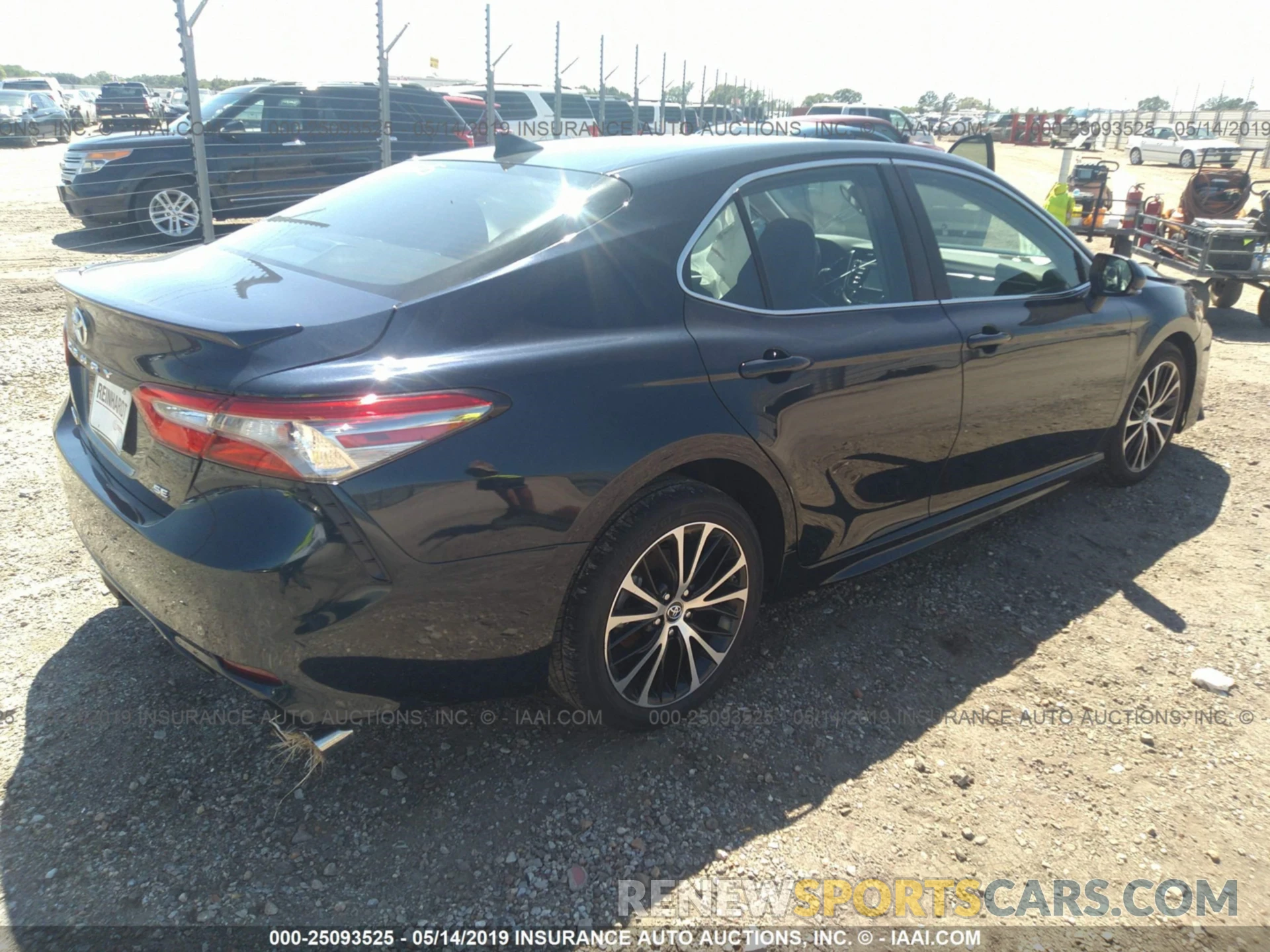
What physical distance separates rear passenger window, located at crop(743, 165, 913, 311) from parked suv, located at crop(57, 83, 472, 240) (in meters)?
8.96

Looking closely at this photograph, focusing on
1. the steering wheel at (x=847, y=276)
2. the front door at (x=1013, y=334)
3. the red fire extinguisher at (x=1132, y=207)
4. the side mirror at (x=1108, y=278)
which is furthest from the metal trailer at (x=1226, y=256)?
the steering wheel at (x=847, y=276)

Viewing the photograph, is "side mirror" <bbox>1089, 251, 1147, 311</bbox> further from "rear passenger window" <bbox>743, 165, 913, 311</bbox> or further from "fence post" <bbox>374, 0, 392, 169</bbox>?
"fence post" <bbox>374, 0, 392, 169</bbox>

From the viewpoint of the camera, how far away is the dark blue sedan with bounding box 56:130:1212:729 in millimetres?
2047

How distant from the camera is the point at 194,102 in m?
7.53

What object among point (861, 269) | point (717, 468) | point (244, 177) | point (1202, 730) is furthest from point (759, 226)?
point (244, 177)

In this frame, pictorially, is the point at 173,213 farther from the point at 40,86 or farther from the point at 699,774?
the point at 40,86

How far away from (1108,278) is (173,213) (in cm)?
1022

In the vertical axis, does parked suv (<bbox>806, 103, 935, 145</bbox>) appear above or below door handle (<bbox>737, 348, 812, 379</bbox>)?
above

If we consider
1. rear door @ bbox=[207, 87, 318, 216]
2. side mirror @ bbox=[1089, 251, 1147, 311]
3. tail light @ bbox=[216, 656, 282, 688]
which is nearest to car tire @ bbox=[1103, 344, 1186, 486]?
side mirror @ bbox=[1089, 251, 1147, 311]

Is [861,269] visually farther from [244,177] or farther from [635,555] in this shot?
[244,177]

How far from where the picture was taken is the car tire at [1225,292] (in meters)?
9.01

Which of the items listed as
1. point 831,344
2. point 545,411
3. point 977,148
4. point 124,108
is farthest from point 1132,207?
point 124,108

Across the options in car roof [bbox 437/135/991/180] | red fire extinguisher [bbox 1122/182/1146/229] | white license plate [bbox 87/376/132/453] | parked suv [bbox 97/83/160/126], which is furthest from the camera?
parked suv [bbox 97/83/160/126]

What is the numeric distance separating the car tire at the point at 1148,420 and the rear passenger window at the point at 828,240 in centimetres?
191
